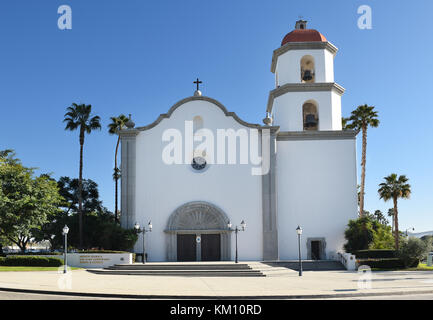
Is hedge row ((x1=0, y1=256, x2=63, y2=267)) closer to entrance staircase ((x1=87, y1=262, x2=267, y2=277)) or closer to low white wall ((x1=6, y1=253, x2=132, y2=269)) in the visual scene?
low white wall ((x1=6, y1=253, x2=132, y2=269))

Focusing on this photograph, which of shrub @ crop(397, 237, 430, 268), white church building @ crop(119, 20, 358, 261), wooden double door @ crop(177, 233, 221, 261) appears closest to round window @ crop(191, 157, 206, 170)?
white church building @ crop(119, 20, 358, 261)

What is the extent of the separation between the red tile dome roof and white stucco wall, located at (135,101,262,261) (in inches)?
359

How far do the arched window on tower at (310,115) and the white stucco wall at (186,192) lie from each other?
6060mm

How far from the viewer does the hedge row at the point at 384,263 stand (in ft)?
103

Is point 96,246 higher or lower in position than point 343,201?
lower

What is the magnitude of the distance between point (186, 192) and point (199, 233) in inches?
135

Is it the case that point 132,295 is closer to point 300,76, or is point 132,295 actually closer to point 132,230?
point 132,230

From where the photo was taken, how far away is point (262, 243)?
34844 mm

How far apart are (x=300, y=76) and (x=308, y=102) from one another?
2.36 metres

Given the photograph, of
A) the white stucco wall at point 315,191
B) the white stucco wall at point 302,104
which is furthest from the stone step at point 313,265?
the white stucco wall at point 302,104

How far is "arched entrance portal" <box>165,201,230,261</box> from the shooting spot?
3547 centimetres

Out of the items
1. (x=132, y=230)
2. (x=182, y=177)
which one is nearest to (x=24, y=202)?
(x=132, y=230)
